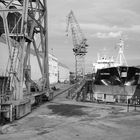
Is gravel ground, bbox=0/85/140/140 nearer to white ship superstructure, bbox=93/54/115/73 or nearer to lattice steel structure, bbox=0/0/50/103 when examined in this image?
lattice steel structure, bbox=0/0/50/103

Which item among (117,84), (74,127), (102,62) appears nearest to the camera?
(74,127)

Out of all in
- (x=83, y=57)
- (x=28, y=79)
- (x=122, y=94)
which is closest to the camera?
(x=28, y=79)

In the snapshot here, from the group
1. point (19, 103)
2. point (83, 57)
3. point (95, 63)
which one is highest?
point (83, 57)

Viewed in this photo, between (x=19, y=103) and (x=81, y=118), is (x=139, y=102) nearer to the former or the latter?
(x=81, y=118)

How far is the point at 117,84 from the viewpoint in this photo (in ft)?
66.9

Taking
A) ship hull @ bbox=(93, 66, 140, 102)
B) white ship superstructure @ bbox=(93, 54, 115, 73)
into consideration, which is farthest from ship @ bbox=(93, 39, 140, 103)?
white ship superstructure @ bbox=(93, 54, 115, 73)

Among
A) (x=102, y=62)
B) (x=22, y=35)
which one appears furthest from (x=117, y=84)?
(x=102, y=62)

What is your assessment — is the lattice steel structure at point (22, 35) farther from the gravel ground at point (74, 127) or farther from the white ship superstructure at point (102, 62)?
the white ship superstructure at point (102, 62)

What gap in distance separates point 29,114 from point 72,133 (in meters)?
4.95

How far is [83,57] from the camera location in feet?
238

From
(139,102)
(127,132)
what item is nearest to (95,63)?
(139,102)

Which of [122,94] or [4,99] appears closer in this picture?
[4,99]

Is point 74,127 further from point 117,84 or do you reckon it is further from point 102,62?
point 102,62

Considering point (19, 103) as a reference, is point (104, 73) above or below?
above
